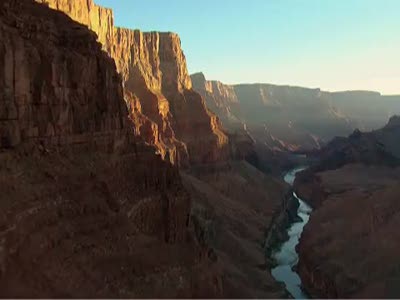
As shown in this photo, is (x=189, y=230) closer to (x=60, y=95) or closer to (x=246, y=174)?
(x=60, y=95)

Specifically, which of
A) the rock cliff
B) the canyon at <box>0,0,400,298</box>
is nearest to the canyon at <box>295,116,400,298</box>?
the canyon at <box>0,0,400,298</box>

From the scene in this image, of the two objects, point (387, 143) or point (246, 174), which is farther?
point (387, 143)

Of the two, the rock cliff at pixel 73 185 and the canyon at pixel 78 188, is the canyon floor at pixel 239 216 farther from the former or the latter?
the rock cliff at pixel 73 185

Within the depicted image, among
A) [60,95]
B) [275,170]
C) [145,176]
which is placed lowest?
[275,170]

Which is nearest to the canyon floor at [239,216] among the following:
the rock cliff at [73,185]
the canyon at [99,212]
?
the canyon at [99,212]

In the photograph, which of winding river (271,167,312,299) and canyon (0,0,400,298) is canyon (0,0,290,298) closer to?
canyon (0,0,400,298)

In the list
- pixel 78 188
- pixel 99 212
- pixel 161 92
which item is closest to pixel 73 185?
pixel 78 188

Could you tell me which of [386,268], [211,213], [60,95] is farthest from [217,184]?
[60,95]
